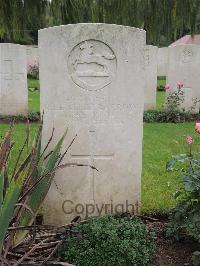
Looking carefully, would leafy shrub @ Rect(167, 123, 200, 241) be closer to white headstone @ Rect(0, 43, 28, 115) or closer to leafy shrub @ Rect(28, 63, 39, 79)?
white headstone @ Rect(0, 43, 28, 115)

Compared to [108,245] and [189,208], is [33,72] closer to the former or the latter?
[189,208]

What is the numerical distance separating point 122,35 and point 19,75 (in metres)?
5.59

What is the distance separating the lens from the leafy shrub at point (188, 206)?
2.76 meters

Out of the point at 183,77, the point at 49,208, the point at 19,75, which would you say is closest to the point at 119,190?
the point at 49,208

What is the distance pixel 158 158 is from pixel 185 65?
420 centimetres

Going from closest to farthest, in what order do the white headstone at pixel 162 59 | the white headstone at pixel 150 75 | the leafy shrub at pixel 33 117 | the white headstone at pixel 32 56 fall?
the leafy shrub at pixel 33 117, the white headstone at pixel 150 75, the white headstone at pixel 32 56, the white headstone at pixel 162 59

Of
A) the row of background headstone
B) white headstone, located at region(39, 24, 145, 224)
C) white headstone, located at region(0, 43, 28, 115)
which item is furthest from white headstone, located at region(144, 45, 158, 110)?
white headstone, located at region(39, 24, 145, 224)

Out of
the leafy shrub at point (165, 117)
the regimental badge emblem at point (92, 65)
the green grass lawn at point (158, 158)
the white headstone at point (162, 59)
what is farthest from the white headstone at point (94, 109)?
the white headstone at point (162, 59)

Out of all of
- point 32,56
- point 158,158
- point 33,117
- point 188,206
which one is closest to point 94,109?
point 188,206

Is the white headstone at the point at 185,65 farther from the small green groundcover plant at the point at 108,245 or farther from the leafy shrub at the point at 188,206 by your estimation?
the small green groundcover plant at the point at 108,245

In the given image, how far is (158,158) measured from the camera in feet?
18.1

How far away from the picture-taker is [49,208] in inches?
129

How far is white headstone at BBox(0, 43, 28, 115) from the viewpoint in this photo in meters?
8.26

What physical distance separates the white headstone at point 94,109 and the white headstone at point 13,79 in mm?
5407
